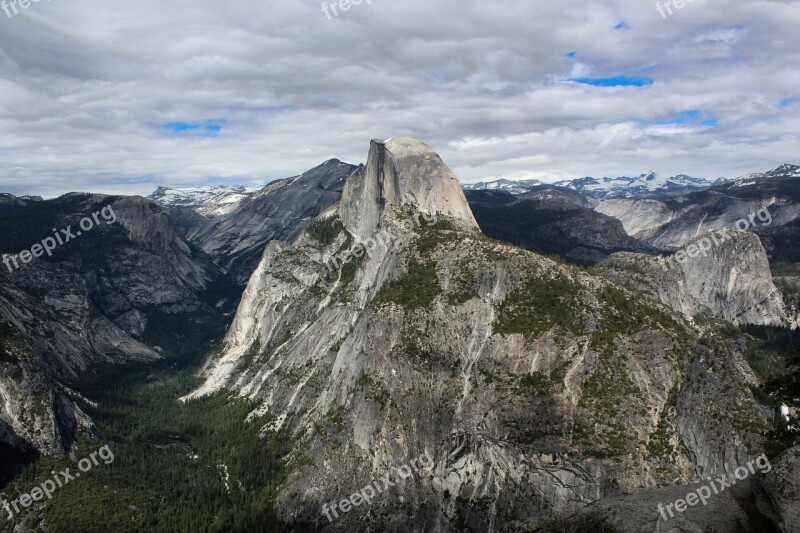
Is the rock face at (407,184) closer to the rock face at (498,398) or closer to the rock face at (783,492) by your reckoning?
the rock face at (498,398)

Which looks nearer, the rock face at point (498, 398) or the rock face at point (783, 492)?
the rock face at point (783, 492)

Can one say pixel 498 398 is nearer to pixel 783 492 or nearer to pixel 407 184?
pixel 783 492

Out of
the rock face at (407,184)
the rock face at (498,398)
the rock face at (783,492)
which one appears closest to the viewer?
the rock face at (783,492)

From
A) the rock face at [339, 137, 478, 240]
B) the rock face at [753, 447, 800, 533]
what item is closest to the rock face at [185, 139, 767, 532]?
the rock face at [339, 137, 478, 240]

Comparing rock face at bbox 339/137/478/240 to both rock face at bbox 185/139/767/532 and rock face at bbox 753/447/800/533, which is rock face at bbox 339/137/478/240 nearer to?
rock face at bbox 185/139/767/532

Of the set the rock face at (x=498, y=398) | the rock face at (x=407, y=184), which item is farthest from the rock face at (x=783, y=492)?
the rock face at (x=407, y=184)

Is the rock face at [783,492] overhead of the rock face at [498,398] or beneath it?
overhead
